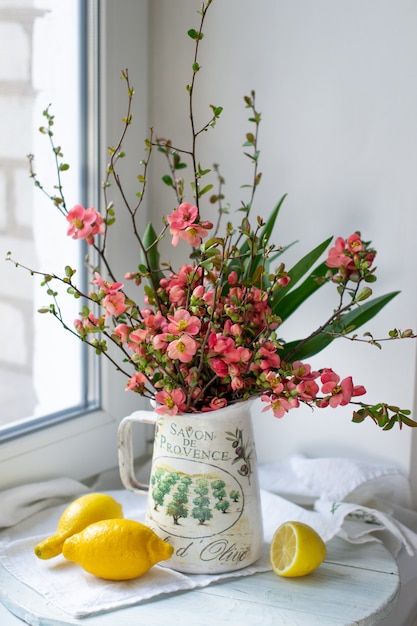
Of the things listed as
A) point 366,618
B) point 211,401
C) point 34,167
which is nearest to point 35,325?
point 34,167

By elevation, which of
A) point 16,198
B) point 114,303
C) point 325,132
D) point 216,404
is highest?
point 325,132

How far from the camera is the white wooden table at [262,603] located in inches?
32.7

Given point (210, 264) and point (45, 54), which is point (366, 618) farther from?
point (45, 54)

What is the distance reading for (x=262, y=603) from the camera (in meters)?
0.87

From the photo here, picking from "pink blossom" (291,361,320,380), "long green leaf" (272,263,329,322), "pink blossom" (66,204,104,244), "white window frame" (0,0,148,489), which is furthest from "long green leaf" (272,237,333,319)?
"white window frame" (0,0,148,489)

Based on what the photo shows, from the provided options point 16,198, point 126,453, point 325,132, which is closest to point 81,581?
point 126,453

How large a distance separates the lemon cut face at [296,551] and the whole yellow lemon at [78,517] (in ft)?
0.68

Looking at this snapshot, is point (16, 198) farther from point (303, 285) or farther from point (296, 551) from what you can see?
point (296, 551)

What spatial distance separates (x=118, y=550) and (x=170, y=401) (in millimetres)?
174

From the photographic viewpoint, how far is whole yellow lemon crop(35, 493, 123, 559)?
0.93 metres

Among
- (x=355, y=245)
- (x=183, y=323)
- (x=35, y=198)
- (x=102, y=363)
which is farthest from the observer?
(x=102, y=363)

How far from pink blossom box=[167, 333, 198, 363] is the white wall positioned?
42cm

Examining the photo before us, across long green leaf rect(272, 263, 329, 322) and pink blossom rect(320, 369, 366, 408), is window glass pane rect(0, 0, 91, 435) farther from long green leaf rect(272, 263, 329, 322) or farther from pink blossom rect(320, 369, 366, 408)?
pink blossom rect(320, 369, 366, 408)

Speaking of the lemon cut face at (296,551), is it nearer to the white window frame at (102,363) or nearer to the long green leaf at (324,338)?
the long green leaf at (324,338)
